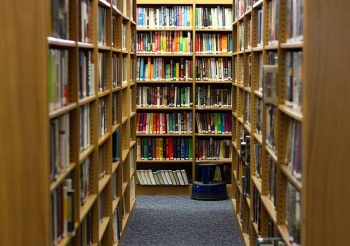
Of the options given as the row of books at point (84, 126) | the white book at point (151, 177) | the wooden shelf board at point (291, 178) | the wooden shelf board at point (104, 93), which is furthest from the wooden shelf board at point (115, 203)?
the white book at point (151, 177)

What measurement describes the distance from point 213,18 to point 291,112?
16.2 ft

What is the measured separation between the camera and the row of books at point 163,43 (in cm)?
784

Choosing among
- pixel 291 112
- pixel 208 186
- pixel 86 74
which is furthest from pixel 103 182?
pixel 208 186

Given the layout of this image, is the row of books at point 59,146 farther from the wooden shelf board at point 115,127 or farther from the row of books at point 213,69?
the row of books at point 213,69

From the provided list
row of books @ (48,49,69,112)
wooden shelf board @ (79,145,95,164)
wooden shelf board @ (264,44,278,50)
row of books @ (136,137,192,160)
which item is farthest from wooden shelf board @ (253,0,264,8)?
row of books @ (136,137,192,160)

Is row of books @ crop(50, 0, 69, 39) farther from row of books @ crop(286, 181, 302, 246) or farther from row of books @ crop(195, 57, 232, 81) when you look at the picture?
row of books @ crop(195, 57, 232, 81)

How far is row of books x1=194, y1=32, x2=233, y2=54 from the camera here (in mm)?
7832

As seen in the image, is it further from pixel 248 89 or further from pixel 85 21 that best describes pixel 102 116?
pixel 248 89

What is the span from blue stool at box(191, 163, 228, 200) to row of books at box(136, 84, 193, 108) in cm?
82

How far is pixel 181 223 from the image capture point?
21.3 feet
